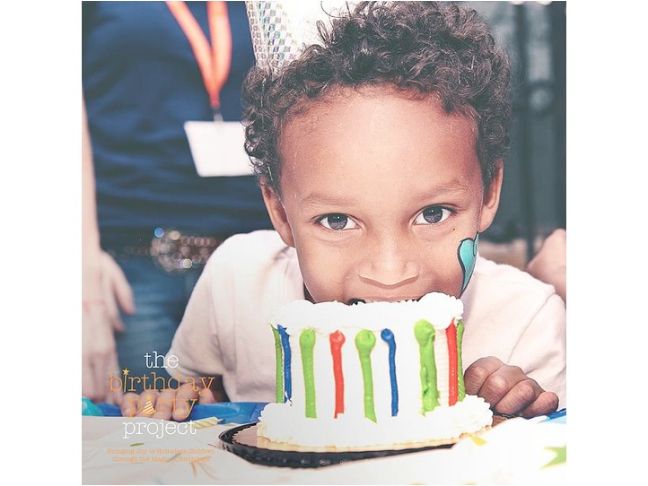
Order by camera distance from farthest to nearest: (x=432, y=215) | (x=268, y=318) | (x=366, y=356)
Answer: (x=268, y=318), (x=432, y=215), (x=366, y=356)

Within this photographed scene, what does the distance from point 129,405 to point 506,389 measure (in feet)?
4.52

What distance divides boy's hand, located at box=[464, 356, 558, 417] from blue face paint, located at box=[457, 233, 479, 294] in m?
0.30

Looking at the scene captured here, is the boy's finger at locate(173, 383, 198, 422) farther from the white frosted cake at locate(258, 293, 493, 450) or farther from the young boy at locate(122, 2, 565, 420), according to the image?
the white frosted cake at locate(258, 293, 493, 450)

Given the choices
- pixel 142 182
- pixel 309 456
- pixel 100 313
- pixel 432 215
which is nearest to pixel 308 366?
pixel 309 456

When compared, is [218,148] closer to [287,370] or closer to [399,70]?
[399,70]

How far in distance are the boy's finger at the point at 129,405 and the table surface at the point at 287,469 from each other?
0.03m

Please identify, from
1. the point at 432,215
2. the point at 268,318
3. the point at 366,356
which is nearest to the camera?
the point at 366,356

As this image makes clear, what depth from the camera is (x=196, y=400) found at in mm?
3291

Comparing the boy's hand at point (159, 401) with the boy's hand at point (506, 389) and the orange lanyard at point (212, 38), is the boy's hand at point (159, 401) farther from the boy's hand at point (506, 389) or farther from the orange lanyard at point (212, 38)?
the orange lanyard at point (212, 38)

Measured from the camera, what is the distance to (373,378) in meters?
3.06

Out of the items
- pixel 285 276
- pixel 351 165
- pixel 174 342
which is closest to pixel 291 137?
pixel 351 165

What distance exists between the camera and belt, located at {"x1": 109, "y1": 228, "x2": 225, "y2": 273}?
10.7 feet

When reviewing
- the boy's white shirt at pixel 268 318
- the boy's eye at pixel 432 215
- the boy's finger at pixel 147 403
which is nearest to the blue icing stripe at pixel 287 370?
the boy's white shirt at pixel 268 318

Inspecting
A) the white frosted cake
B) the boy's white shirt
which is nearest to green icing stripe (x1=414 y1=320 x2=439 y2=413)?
the white frosted cake
